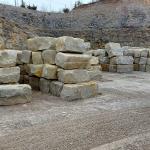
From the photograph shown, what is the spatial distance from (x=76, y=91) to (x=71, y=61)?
0.79 metres

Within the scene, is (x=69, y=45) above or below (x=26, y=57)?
above

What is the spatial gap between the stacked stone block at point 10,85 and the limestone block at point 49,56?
3.72 ft

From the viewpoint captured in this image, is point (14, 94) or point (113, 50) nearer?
point (14, 94)

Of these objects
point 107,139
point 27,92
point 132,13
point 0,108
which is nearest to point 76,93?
point 27,92

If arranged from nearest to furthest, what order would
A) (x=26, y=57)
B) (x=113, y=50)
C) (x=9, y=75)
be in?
(x=9, y=75) → (x=26, y=57) → (x=113, y=50)

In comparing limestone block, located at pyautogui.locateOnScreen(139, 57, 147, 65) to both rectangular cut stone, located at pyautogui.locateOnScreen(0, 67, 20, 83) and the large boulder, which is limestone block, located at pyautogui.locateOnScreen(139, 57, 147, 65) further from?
rectangular cut stone, located at pyautogui.locateOnScreen(0, 67, 20, 83)

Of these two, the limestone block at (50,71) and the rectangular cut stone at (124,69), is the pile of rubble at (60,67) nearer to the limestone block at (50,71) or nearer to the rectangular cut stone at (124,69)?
the limestone block at (50,71)

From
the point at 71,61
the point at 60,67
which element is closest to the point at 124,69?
the point at 60,67

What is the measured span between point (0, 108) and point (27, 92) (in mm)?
789

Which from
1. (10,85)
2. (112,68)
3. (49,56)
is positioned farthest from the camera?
(112,68)

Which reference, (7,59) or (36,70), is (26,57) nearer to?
(36,70)

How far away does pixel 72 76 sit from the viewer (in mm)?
8406

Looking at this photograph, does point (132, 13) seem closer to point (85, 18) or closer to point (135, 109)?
point (85, 18)

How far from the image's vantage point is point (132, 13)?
3297cm
